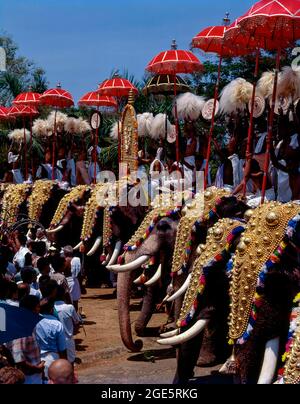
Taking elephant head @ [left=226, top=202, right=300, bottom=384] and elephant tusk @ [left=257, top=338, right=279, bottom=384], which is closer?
elephant tusk @ [left=257, top=338, right=279, bottom=384]

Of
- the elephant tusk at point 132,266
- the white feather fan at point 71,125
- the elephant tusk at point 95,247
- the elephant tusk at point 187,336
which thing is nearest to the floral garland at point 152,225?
the elephant tusk at point 132,266

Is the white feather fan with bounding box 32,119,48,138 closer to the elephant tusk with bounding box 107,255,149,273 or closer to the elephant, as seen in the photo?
the elephant tusk with bounding box 107,255,149,273

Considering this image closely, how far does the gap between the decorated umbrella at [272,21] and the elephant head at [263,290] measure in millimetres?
1328

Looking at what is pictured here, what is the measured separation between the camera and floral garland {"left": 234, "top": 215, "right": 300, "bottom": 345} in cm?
547

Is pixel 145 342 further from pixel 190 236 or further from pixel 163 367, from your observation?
pixel 190 236

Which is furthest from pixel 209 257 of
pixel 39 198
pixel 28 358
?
pixel 39 198

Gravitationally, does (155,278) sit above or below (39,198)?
below

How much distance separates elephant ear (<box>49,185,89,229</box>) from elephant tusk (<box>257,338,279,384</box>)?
28.0 ft

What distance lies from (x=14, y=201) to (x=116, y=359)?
7.62m

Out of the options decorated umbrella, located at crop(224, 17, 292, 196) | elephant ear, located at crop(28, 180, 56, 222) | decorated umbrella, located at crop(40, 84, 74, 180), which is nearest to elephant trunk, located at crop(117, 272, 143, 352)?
decorated umbrella, located at crop(224, 17, 292, 196)

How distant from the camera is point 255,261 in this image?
562 centimetres

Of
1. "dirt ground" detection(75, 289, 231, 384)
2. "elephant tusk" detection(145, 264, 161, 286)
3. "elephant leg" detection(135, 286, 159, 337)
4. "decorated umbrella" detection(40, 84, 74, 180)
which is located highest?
"decorated umbrella" detection(40, 84, 74, 180)

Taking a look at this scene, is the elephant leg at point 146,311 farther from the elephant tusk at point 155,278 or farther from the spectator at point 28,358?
the spectator at point 28,358

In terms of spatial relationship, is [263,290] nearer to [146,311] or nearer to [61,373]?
[61,373]
